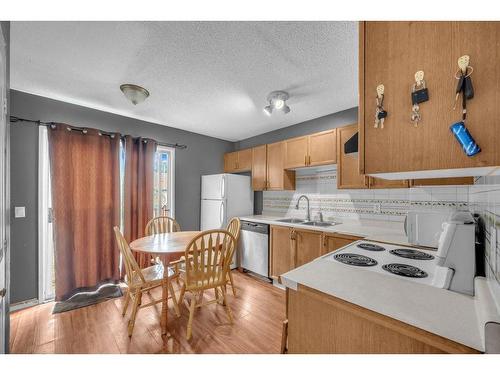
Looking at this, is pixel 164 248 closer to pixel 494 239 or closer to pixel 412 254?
pixel 412 254

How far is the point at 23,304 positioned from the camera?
7.20ft

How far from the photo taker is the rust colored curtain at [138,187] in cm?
277

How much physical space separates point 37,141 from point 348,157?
139 inches

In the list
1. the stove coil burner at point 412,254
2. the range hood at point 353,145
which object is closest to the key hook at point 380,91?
the range hood at point 353,145

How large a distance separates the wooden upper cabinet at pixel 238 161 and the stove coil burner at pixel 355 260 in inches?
98.0

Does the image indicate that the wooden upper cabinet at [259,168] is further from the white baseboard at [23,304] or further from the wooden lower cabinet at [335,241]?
the white baseboard at [23,304]

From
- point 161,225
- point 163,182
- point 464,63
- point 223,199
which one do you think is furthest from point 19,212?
point 464,63

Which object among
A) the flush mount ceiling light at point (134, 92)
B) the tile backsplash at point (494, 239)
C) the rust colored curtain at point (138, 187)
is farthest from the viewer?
the rust colored curtain at point (138, 187)

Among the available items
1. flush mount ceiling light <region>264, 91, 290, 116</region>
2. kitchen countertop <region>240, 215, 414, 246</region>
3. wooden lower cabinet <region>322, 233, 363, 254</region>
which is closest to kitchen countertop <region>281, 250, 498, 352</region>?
kitchen countertop <region>240, 215, 414, 246</region>

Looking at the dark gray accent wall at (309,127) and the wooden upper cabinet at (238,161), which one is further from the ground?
the dark gray accent wall at (309,127)

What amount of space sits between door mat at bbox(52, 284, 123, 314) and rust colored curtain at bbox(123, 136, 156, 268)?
0.41 m

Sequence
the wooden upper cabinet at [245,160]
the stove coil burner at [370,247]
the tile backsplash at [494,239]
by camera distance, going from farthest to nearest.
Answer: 1. the wooden upper cabinet at [245,160]
2. the stove coil burner at [370,247]
3. the tile backsplash at [494,239]

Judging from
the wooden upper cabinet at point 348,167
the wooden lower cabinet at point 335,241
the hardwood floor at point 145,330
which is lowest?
the hardwood floor at point 145,330

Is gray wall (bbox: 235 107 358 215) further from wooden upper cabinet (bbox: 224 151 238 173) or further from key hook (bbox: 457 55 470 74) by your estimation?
key hook (bbox: 457 55 470 74)
